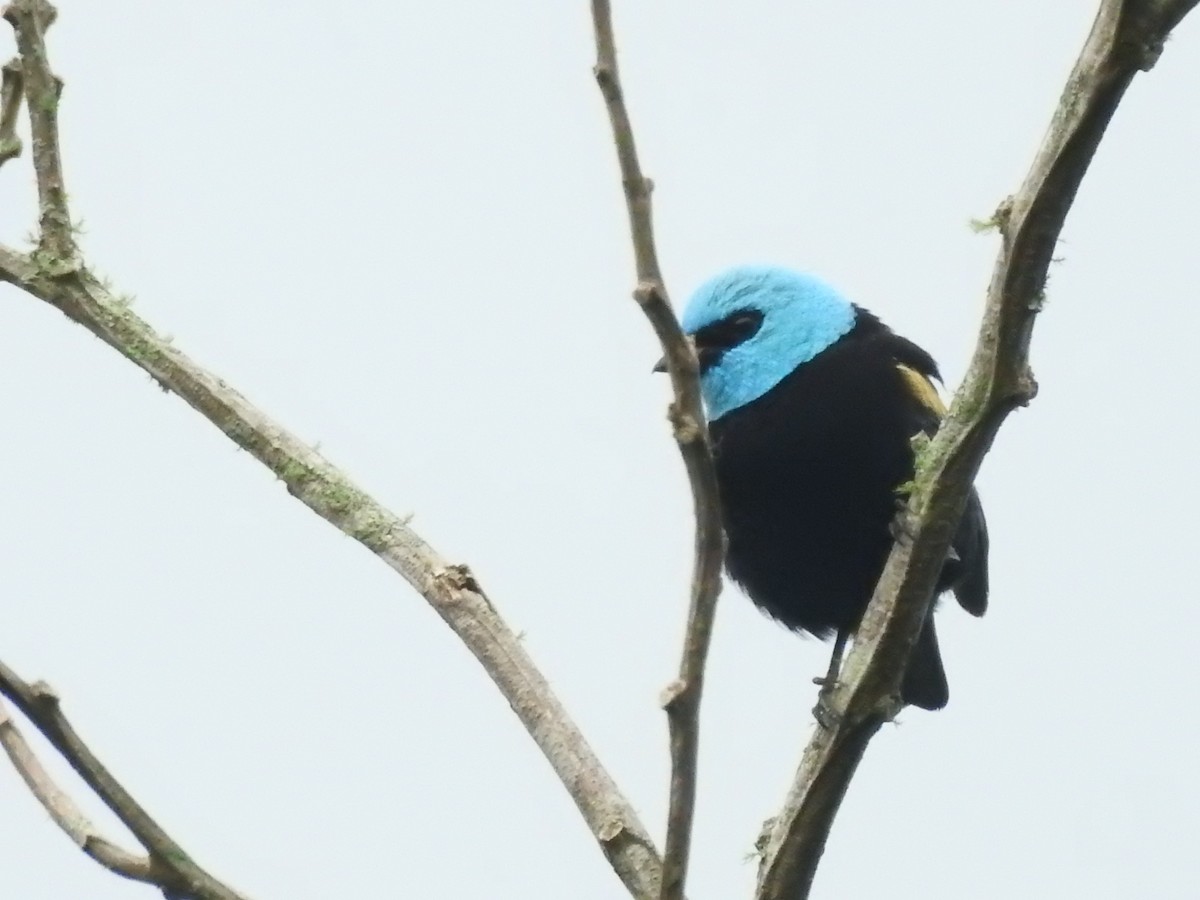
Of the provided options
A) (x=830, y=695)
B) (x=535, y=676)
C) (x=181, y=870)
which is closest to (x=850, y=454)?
(x=830, y=695)

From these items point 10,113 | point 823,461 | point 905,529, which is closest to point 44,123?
point 10,113

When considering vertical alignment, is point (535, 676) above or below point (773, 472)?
below

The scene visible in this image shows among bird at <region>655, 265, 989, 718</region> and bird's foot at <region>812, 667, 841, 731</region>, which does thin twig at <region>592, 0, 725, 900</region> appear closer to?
bird's foot at <region>812, 667, 841, 731</region>

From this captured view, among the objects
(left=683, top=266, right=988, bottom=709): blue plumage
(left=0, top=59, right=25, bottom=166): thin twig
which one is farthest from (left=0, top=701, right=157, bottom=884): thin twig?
(left=683, top=266, right=988, bottom=709): blue plumage

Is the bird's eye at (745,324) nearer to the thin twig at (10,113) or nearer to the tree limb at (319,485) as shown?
the tree limb at (319,485)

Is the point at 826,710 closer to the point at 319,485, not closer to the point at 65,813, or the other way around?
the point at 319,485

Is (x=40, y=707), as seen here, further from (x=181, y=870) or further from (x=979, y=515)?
(x=979, y=515)

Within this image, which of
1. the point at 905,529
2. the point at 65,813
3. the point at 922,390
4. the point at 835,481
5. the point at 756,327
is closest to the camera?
the point at 65,813
